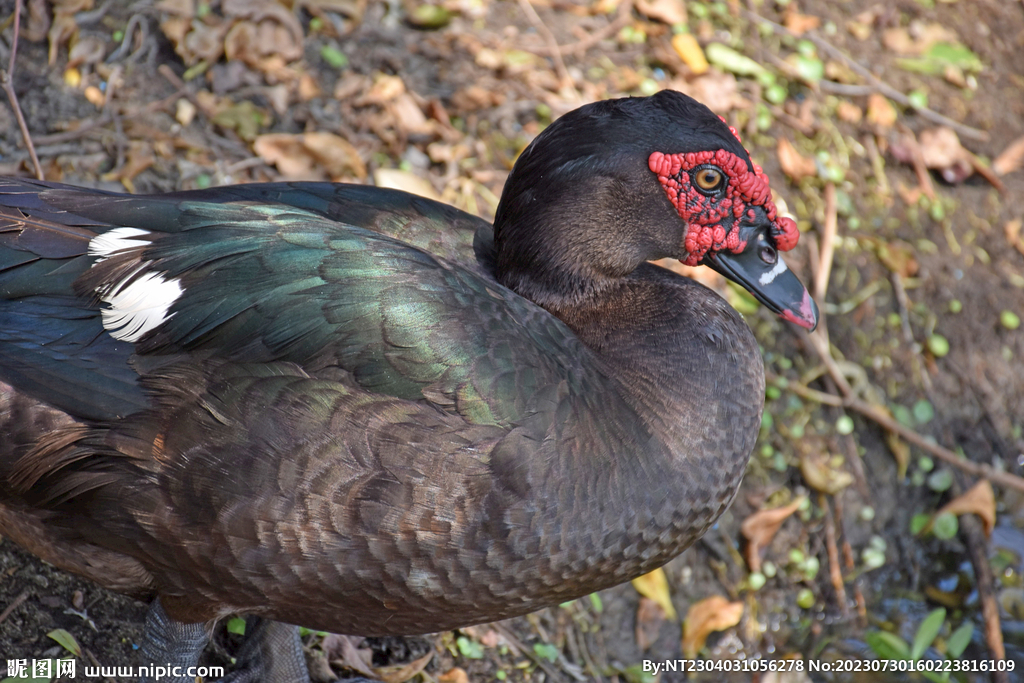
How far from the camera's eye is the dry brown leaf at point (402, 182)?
3787mm

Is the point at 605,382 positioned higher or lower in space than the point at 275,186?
lower

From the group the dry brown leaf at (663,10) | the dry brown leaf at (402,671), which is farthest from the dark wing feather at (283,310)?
the dry brown leaf at (663,10)

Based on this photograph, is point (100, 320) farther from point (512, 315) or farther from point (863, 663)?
point (863, 663)

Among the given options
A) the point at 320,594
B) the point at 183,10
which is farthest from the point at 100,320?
the point at 183,10

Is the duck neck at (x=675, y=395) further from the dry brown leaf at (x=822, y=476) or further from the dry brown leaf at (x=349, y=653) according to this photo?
the dry brown leaf at (x=822, y=476)

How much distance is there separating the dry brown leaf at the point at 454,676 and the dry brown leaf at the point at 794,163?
256 cm

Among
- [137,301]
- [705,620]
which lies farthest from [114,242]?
[705,620]

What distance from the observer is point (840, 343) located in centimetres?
391

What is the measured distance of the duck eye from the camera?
249 centimetres

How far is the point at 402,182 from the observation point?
12.4ft

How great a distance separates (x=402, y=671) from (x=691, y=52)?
10.00 ft

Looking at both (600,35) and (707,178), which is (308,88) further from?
(707,178)

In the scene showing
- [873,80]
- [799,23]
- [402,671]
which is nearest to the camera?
[402,671]

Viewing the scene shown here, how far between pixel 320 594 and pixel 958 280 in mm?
3196
